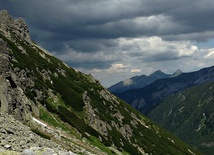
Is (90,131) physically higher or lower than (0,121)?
lower

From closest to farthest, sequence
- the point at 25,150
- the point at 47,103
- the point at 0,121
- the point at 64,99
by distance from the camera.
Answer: the point at 25,150, the point at 0,121, the point at 47,103, the point at 64,99

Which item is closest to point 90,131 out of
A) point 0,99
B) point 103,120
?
point 103,120

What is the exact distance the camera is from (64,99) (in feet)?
370

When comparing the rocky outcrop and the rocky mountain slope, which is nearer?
the rocky mountain slope

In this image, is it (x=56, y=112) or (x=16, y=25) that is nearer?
(x=56, y=112)

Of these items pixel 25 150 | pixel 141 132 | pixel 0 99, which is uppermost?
pixel 0 99

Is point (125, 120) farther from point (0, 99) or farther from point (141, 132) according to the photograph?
point (0, 99)

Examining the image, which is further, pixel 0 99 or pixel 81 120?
pixel 81 120

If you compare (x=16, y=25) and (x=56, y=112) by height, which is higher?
(x=16, y=25)

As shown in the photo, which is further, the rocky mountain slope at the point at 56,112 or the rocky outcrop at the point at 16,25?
the rocky outcrop at the point at 16,25

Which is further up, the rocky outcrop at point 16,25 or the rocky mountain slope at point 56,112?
the rocky outcrop at point 16,25

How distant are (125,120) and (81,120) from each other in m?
54.4

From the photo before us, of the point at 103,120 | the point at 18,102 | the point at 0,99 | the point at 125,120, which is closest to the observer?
the point at 0,99

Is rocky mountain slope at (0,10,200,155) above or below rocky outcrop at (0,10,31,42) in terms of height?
below
